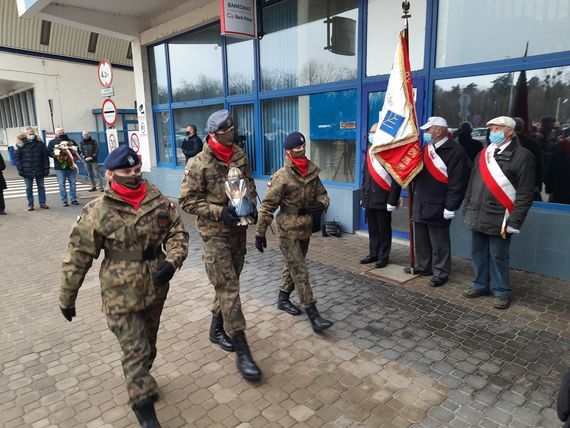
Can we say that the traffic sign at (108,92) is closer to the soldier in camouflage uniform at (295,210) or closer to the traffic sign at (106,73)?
the traffic sign at (106,73)

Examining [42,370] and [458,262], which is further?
[458,262]

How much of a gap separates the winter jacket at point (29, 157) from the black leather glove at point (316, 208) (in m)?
9.06

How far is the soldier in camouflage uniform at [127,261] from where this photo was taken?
8.45ft

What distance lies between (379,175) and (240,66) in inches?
201

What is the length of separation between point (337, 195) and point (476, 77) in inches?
113

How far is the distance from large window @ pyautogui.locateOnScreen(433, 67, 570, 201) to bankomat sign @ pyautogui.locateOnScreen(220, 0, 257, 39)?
3.89 m

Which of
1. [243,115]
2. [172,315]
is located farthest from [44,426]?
[243,115]

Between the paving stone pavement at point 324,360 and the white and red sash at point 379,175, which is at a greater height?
the white and red sash at point 379,175

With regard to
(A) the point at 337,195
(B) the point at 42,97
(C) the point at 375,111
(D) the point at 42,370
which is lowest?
(D) the point at 42,370

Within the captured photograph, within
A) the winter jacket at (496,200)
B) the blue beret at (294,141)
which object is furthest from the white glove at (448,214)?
the blue beret at (294,141)

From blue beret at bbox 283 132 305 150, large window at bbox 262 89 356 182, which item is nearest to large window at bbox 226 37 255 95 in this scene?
large window at bbox 262 89 356 182

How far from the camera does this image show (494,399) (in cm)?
301

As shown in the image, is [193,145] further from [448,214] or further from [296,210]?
[448,214]

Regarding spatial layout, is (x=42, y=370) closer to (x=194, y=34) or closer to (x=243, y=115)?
(x=243, y=115)
